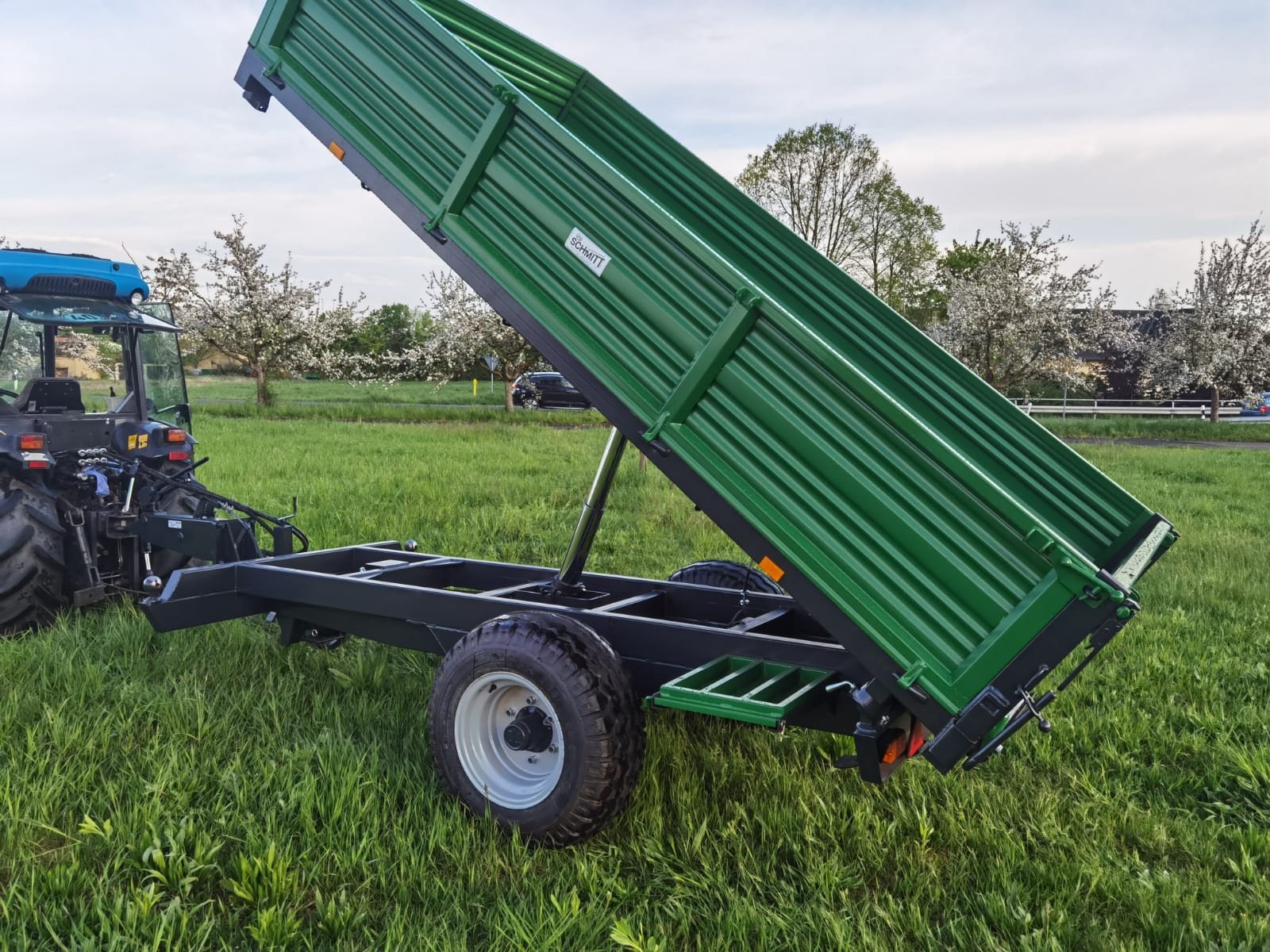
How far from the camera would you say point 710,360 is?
3.20 meters

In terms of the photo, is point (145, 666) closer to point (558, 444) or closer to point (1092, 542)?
point (1092, 542)

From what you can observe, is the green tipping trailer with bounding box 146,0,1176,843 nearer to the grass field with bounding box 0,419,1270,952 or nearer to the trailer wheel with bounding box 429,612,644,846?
the trailer wheel with bounding box 429,612,644,846

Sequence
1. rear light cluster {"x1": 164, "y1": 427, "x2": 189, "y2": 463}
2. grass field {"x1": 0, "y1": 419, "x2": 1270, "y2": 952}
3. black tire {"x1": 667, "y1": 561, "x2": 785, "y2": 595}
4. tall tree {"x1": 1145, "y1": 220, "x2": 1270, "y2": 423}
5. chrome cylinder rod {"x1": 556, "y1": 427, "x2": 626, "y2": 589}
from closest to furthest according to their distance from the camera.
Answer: grass field {"x1": 0, "y1": 419, "x2": 1270, "y2": 952} < chrome cylinder rod {"x1": 556, "y1": 427, "x2": 626, "y2": 589} < black tire {"x1": 667, "y1": 561, "x2": 785, "y2": 595} < rear light cluster {"x1": 164, "y1": 427, "x2": 189, "y2": 463} < tall tree {"x1": 1145, "y1": 220, "x2": 1270, "y2": 423}

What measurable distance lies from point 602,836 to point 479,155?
2625mm

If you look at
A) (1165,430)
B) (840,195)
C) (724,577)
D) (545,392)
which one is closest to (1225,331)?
(1165,430)

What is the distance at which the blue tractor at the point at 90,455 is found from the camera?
541 centimetres

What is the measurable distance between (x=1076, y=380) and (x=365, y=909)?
2896cm

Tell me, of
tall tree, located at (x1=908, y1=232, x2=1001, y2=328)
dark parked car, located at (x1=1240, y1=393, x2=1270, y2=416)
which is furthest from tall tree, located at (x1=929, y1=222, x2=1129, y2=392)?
dark parked car, located at (x1=1240, y1=393, x2=1270, y2=416)

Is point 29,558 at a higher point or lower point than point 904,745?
lower

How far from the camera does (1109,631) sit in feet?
9.40

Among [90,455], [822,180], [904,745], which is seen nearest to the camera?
[904,745]

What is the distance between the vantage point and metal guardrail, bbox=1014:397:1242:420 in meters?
31.9

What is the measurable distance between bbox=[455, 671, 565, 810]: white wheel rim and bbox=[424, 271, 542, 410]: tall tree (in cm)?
2031

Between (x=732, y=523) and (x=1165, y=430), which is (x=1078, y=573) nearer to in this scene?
(x=732, y=523)
